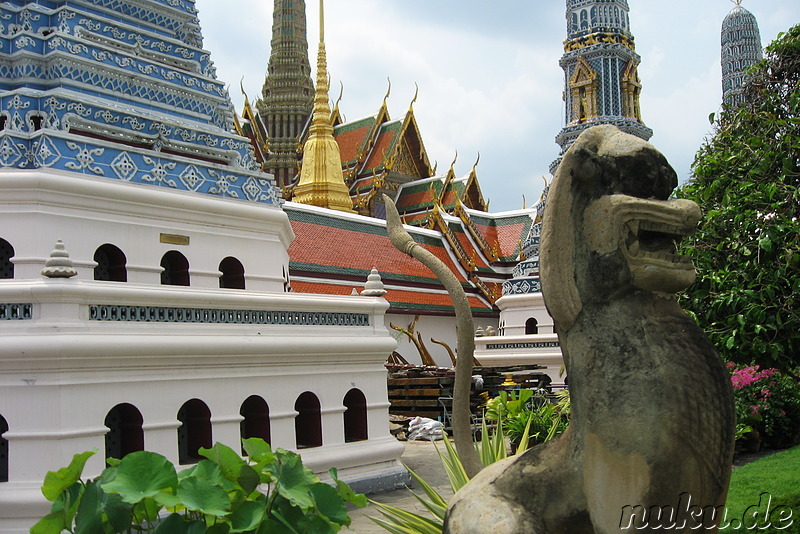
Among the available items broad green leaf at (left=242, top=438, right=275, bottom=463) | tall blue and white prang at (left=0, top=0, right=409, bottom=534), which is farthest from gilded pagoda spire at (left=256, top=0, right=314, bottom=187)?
broad green leaf at (left=242, top=438, right=275, bottom=463)

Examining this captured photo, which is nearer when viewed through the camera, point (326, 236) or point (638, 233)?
point (638, 233)

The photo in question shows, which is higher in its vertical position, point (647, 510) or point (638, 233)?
point (638, 233)

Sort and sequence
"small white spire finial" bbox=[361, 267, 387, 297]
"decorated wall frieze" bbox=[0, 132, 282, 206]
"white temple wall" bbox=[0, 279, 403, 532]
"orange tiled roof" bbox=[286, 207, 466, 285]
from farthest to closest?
"orange tiled roof" bbox=[286, 207, 466, 285] → "small white spire finial" bbox=[361, 267, 387, 297] → "decorated wall frieze" bbox=[0, 132, 282, 206] → "white temple wall" bbox=[0, 279, 403, 532]

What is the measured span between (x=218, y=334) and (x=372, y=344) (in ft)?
8.57

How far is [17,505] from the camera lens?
8.47 m

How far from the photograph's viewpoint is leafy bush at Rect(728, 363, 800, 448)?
537 inches

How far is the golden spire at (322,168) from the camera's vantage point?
90.7 feet

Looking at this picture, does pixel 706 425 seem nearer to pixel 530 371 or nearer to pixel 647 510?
pixel 647 510

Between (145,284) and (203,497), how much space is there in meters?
5.33

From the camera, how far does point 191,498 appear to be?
5027 millimetres

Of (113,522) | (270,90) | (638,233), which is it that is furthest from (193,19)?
(270,90)

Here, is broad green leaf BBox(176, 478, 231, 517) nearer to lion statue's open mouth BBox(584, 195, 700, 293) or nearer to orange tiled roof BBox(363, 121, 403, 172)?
lion statue's open mouth BBox(584, 195, 700, 293)

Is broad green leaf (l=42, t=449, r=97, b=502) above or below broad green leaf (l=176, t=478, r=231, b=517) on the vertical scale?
above

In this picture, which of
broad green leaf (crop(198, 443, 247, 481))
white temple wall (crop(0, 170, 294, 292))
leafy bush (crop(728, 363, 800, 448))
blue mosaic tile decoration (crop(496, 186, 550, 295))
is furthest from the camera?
blue mosaic tile decoration (crop(496, 186, 550, 295))
